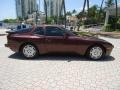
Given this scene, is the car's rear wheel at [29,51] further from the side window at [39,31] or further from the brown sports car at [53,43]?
the side window at [39,31]

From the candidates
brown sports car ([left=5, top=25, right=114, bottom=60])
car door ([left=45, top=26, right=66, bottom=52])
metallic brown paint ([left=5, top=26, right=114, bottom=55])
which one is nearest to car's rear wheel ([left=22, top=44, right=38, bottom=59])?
brown sports car ([left=5, top=25, right=114, bottom=60])

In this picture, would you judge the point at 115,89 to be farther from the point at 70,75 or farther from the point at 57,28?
the point at 57,28

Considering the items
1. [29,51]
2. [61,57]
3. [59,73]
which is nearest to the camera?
[59,73]

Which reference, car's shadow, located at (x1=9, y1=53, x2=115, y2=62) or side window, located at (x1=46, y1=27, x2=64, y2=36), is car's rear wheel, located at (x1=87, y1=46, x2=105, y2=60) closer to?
car's shadow, located at (x1=9, y1=53, x2=115, y2=62)

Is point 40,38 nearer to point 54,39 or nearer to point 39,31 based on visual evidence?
point 39,31

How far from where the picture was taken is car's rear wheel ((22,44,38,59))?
25.8 feet

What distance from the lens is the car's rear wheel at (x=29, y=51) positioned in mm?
7855

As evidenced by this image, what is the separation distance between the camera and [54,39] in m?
7.75

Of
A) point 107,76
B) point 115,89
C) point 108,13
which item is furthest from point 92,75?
point 108,13

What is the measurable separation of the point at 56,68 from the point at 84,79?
1.33 m

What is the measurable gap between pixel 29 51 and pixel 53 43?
1004 millimetres

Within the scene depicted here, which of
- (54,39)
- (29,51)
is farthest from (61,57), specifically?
(29,51)

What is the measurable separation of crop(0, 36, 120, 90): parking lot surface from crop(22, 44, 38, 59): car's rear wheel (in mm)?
251

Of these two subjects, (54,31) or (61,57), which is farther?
(61,57)
